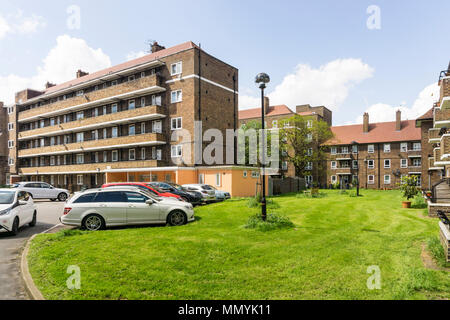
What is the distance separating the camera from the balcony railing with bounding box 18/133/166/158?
103 feet

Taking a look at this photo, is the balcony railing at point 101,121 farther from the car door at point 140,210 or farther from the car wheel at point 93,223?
the car wheel at point 93,223

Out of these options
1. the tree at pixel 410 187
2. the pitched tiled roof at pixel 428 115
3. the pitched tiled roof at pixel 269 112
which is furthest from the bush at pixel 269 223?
the pitched tiled roof at pixel 269 112

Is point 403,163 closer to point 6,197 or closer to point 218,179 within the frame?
point 218,179

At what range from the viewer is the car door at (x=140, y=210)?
1109 centimetres

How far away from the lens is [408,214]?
49.8 feet

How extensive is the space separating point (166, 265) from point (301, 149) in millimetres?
35743

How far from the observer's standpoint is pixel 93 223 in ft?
35.8

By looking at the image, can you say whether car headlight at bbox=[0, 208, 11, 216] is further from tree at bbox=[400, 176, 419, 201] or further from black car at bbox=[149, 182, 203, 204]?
tree at bbox=[400, 176, 419, 201]

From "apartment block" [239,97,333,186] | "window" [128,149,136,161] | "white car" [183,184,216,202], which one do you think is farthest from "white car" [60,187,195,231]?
"apartment block" [239,97,333,186]

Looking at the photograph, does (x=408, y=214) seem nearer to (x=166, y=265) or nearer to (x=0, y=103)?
(x=166, y=265)

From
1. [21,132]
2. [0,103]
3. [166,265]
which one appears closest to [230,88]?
[166,265]

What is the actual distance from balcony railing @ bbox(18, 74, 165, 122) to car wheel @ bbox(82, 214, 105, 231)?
22961 mm

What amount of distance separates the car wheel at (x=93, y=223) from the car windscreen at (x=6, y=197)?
2708mm
